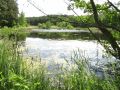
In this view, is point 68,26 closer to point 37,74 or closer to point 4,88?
point 37,74

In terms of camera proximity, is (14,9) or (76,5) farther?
(14,9)

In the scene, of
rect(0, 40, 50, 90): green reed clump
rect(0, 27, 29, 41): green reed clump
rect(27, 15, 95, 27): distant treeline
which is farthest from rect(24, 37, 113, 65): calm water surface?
rect(27, 15, 95, 27): distant treeline

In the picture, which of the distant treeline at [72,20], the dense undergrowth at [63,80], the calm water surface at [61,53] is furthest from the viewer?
the calm water surface at [61,53]

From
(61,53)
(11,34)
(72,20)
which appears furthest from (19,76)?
(11,34)

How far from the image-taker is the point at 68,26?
19.8 feet

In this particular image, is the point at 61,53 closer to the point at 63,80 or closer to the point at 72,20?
the point at 63,80

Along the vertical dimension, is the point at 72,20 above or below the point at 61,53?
above

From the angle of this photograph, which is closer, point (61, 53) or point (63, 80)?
point (63, 80)

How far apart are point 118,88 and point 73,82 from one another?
3.63 feet

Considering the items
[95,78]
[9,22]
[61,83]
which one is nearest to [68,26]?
[61,83]

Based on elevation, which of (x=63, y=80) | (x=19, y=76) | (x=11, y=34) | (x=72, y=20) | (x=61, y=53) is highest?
(x=72, y=20)

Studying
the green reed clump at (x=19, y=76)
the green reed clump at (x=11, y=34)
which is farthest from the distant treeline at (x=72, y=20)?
the green reed clump at (x=11, y=34)

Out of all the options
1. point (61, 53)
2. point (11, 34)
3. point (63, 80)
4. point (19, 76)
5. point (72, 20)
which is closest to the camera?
point (72, 20)

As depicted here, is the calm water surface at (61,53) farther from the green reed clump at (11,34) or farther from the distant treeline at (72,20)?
the distant treeline at (72,20)
